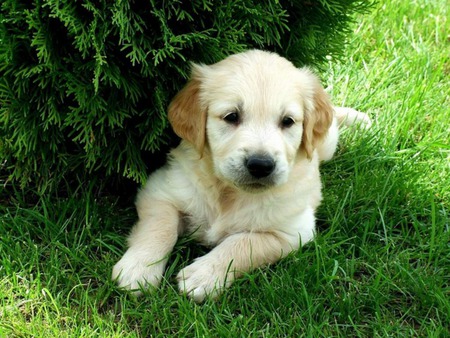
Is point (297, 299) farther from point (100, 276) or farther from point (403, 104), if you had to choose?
point (403, 104)

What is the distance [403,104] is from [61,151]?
7.46 ft

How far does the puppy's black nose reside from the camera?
9.20ft

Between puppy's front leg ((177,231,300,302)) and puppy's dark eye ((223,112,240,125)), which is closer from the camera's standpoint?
puppy's front leg ((177,231,300,302))

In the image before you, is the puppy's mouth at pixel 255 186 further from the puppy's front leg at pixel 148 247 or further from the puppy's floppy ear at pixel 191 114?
the puppy's front leg at pixel 148 247

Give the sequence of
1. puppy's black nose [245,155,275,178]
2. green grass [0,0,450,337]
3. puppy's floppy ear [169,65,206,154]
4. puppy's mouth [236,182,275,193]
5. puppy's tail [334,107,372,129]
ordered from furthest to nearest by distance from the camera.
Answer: puppy's tail [334,107,372,129] < puppy's floppy ear [169,65,206,154] < puppy's mouth [236,182,275,193] < puppy's black nose [245,155,275,178] < green grass [0,0,450,337]

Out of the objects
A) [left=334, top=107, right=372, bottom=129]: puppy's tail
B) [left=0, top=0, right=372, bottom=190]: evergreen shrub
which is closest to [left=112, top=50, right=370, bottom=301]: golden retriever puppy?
[left=0, top=0, right=372, bottom=190]: evergreen shrub

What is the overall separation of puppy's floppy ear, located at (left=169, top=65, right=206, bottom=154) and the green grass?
0.56 meters

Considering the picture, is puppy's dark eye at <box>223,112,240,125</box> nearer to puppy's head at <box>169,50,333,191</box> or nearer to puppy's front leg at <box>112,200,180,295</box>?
puppy's head at <box>169,50,333,191</box>

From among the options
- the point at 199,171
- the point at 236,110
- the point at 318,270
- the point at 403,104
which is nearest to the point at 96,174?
the point at 199,171

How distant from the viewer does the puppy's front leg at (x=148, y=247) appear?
287 centimetres

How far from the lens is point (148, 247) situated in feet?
9.82

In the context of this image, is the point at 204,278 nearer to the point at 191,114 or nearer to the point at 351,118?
the point at 191,114

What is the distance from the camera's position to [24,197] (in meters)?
3.41

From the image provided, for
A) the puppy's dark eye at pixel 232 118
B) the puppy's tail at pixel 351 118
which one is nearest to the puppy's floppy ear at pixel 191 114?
the puppy's dark eye at pixel 232 118
